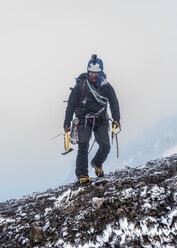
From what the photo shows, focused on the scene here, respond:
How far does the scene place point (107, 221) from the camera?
3557mm

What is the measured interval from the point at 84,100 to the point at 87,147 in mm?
1736

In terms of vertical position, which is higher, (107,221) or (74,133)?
(74,133)

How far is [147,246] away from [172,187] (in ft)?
4.62

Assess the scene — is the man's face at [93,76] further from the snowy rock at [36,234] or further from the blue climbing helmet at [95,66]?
the snowy rock at [36,234]

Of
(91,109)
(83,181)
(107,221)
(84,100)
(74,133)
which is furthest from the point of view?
(91,109)

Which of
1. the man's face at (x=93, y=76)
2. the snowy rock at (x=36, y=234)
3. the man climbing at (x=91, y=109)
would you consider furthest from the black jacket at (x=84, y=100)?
the snowy rock at (x=36, y=234)

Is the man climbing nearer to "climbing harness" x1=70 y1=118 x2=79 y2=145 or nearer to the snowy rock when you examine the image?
"climbing harness" x1=70 y1=118 x2=79 y2=145

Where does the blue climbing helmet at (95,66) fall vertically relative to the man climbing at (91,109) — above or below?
above

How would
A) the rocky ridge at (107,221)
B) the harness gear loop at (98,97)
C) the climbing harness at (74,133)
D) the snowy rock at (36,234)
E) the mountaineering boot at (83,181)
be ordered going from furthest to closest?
the harness gear loop at (98,97) → the climbing harness at (74,133) → the mountaineering boot at (83,181) → the snowy rock at (36,234) → the rocky ridge at (107,221)

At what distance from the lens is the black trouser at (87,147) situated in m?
6.67

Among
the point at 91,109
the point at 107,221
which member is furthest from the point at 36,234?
the point at 91,109

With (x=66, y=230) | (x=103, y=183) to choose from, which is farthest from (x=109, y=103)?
(x=66, y=230)

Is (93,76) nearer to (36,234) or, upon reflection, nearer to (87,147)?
(87,147)

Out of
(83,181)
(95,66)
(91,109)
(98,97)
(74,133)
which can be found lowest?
(83,181)
